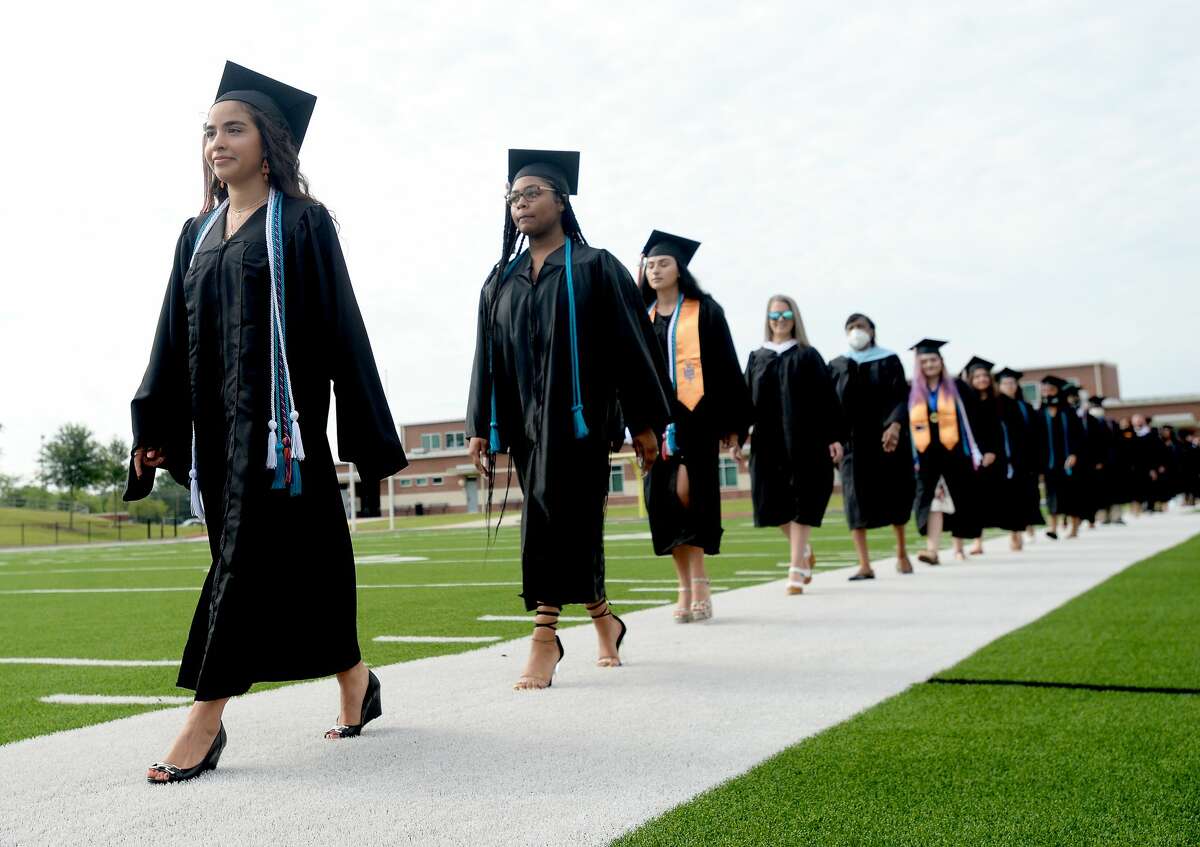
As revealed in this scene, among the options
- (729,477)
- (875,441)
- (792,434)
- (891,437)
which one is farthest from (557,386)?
(729,477)

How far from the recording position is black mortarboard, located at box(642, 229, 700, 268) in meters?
6.93

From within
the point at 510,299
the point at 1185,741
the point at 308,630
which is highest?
the point at 510,299

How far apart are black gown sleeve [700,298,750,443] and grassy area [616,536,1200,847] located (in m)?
2.54

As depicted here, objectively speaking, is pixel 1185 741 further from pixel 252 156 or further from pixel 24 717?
pixel 24 717

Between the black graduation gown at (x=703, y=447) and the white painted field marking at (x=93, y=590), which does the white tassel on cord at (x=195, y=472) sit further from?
the white painted field marking at (x=93, y=590)

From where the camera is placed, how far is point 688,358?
6.78 meters

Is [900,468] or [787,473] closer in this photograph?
[787,473]

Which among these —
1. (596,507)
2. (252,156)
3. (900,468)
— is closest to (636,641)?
(596,507)

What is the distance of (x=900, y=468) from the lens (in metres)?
10.5

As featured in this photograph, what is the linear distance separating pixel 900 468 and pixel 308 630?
8.21 meters

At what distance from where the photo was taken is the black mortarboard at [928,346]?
38.8 feet

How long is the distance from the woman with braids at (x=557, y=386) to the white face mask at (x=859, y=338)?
20.9 feet

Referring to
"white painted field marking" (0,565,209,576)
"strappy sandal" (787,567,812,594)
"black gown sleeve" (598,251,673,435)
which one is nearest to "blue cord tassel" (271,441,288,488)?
"black gown sleeve" (598,251,673,435)

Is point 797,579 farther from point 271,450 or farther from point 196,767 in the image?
point 196,767
